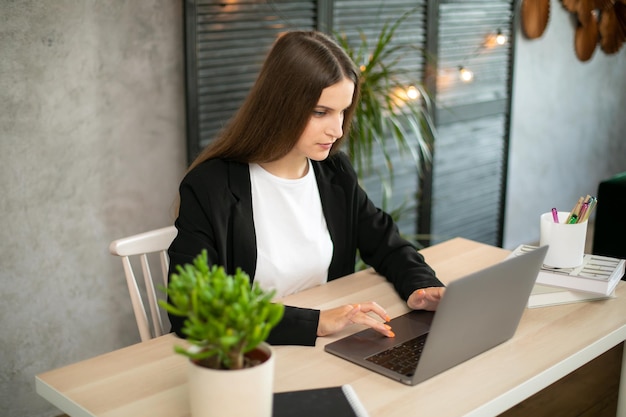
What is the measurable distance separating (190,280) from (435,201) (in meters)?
2.85

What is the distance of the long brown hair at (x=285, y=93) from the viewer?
1860 mm

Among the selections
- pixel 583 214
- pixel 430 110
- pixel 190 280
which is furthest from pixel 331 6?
pixel 190 280

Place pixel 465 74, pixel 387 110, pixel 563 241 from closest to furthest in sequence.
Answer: pixel 563 241, pixel 387 110, pixel 465 74

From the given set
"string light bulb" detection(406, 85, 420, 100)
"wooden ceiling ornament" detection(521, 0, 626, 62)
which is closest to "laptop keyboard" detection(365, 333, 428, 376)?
"string light bulb" detection(406, 85, 420, 100)

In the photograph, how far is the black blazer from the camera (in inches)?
69.1

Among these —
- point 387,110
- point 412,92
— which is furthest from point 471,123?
point 387,110

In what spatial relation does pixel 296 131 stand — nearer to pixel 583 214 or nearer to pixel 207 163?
pixel 207 163

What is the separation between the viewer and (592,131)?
16.6ft

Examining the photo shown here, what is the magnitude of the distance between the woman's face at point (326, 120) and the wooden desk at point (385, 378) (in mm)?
368

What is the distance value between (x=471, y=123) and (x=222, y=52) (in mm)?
1654

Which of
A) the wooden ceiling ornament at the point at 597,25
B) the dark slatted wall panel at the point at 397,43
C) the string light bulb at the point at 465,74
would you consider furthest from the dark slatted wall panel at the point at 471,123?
the wooden ceiling ornament at the point at 597,25

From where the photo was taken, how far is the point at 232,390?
1.18 metres

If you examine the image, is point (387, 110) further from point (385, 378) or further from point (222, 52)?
point (385, 378)

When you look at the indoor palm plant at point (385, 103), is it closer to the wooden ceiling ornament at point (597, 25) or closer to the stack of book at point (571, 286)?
the stack of book at point (571, 286)
